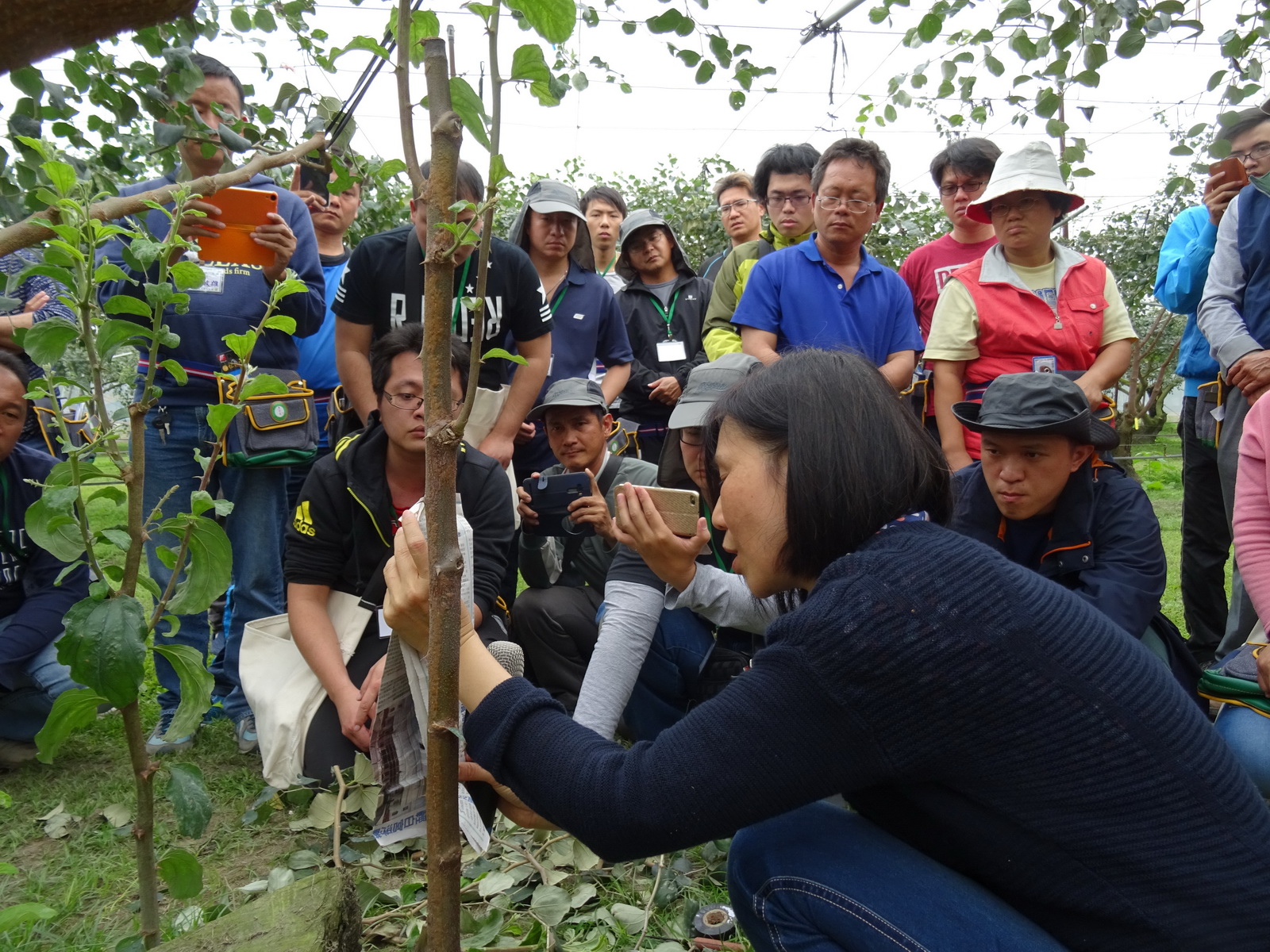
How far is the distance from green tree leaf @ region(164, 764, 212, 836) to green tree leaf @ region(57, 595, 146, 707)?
0.62 ft

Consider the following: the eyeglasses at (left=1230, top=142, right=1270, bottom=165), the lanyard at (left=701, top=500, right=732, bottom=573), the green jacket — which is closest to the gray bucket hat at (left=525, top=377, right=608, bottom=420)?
the lanyard at (left=701, top=500, right=732, bottom=573)

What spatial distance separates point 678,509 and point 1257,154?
279cm

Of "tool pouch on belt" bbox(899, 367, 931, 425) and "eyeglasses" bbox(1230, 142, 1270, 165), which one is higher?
"eyeglasses" bbox(1230, 142, 1270, 165)

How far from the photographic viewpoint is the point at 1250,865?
4.24ft

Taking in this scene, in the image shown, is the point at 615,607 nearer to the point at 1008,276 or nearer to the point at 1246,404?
the point at 1008,276

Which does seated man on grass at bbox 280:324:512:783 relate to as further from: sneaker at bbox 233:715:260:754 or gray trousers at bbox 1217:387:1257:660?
gray trousers at bbox 1217:387:1257:660

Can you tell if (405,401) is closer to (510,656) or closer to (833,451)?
(510,656)

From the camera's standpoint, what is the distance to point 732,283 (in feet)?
13.8

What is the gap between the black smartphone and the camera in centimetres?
303

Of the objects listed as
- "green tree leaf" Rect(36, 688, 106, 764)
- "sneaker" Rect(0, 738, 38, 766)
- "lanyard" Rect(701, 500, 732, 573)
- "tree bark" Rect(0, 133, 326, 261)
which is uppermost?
"tree bark" Rect(0, 133, 326, 261)

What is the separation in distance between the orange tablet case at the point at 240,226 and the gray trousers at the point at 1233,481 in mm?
3191

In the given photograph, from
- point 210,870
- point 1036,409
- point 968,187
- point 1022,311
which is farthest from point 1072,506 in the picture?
point 210,870

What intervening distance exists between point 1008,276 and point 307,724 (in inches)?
105

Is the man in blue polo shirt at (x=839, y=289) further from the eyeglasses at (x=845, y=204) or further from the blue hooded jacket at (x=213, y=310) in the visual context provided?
the blue hooded jacket at (x=213, y=310)
